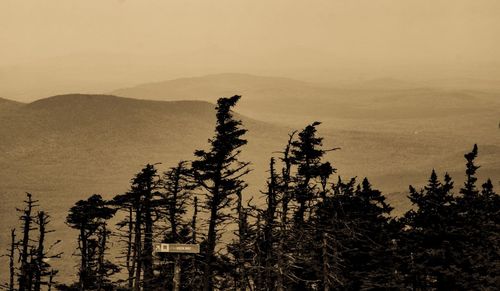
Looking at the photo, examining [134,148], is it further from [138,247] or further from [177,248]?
[177,248]

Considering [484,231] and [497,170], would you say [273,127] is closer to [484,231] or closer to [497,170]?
[497,170]

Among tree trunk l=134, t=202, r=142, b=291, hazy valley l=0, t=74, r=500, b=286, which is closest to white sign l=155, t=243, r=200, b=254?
tree trunk l=134, t=202, r=142, b=291

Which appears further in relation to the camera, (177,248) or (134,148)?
(134,148)

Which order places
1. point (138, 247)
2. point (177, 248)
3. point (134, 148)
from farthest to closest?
point (134, 148), point (138, 247), point (177, 248)

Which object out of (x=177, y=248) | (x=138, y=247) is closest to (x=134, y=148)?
(x=138, y=247)

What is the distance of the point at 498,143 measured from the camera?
16462cm

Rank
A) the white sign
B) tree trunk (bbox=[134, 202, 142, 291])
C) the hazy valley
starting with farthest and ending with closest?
the hazy valley → tree trunk (bbox=[134, 202, 142, 291]) → the white sign

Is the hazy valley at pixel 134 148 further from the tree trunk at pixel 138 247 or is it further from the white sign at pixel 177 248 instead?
the white sign at pixel 177 248

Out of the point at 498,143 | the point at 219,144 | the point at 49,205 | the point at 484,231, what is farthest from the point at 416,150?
the point at 219,144

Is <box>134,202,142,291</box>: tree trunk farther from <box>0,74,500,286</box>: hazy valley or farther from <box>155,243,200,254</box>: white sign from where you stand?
<box>0,74,500,286</box>: hazy valley

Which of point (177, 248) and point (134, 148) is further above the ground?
point (134, 148)

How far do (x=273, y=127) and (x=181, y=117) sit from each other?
26.1 meters

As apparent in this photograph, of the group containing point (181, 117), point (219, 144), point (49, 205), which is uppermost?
point (181, 117)

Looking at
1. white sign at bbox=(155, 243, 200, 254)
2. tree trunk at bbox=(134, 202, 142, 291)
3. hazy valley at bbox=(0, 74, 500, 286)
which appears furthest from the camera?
hazy valley at bbox=(0, 74, 500, 286)
